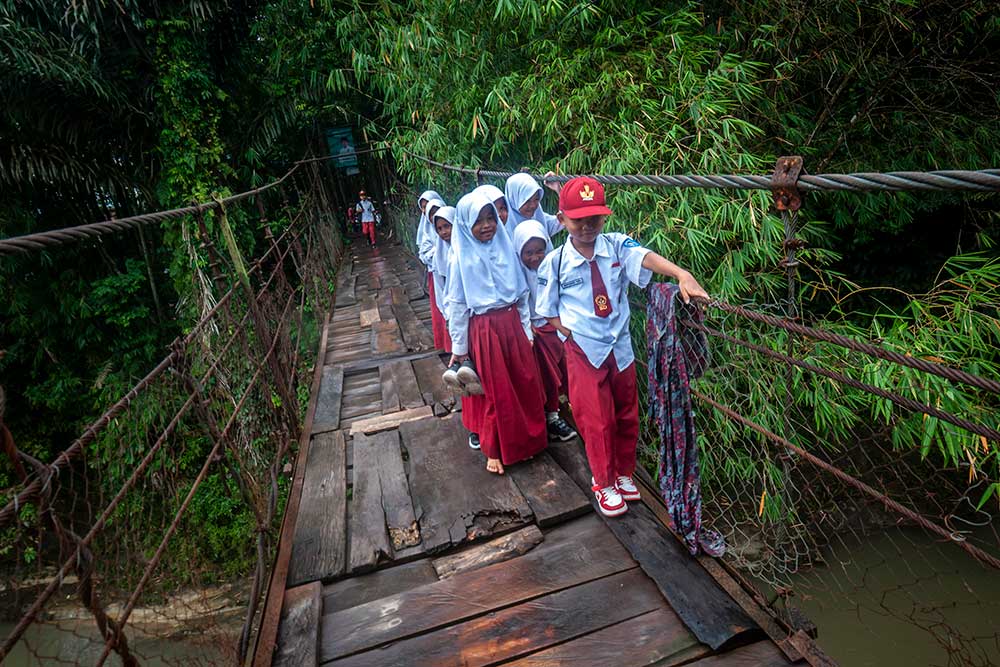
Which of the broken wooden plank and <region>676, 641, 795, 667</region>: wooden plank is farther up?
the broken wooden plank

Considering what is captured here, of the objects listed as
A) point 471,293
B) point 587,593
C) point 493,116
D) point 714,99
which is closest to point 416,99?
point 493,116

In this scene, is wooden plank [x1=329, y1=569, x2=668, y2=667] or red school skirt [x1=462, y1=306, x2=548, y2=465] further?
red school skirt [x1=462, y1=306, x2=548, y2=465]

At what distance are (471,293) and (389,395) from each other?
1.31 m

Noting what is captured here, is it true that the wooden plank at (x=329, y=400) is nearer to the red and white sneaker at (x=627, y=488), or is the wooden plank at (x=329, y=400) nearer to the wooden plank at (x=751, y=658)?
the red and white sneaker at (x=627, y=488)

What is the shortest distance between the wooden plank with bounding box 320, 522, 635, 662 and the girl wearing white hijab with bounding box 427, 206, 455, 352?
5.02 ft

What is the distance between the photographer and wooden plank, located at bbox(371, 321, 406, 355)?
4375 millimetres

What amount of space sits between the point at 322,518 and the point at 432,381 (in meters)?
1.47

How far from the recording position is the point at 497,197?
2562 millimetres

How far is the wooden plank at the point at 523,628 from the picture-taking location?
63.2 inches

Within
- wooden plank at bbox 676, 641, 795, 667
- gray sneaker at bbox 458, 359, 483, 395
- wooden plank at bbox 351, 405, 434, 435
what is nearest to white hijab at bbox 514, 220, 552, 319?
gray sneaker at bbox 458, 359, 483, 395

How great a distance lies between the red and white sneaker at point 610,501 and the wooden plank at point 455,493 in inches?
11.4

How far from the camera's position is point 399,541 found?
214 centimetres

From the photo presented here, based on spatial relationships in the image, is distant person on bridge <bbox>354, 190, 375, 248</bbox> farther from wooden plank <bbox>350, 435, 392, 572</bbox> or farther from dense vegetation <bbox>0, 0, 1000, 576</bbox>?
wooden plank <bbox>350, 435, 392, 572</bbox>

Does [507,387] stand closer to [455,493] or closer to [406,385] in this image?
[455,493]
